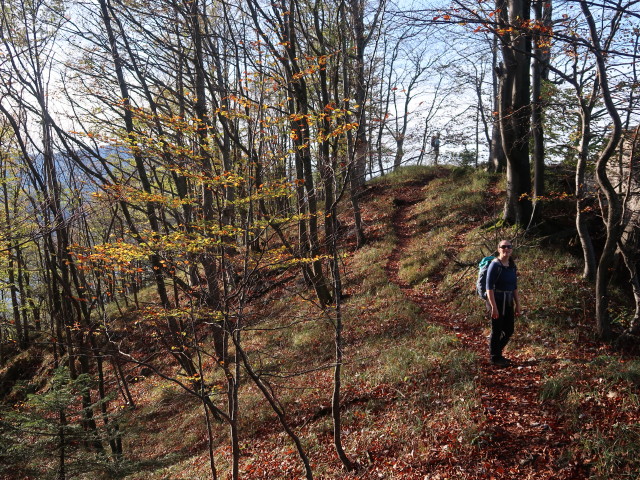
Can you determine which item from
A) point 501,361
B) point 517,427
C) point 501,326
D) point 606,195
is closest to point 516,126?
point 606,195

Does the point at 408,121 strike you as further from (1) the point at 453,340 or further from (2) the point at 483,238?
(1) the point at 453,340

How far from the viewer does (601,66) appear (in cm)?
445

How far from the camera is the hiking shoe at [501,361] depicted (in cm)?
589

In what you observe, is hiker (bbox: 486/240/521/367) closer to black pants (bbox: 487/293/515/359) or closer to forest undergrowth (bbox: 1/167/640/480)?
black pants (bbox: 487/293/515/359)

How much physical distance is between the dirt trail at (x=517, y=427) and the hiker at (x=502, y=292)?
58cm

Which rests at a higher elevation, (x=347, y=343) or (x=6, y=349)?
(x=347, y=343)

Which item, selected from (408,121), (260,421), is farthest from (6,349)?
(408,121)

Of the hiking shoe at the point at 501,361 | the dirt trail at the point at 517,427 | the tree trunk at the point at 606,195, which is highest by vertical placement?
the tree trunk at the point at 606,195

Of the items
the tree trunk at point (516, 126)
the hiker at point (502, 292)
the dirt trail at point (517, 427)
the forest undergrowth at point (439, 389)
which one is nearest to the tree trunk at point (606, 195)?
the forest undergrowth at point (439, 389)

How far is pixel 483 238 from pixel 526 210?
4.44ft

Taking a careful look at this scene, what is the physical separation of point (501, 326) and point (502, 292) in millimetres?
595

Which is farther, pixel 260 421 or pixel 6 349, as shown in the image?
pixel 6 349

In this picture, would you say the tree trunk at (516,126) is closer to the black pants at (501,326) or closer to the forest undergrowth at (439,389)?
the forest undergrowth at (439,389)

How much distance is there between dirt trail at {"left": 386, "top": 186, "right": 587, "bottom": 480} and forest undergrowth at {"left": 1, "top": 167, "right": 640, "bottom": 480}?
2 cm
